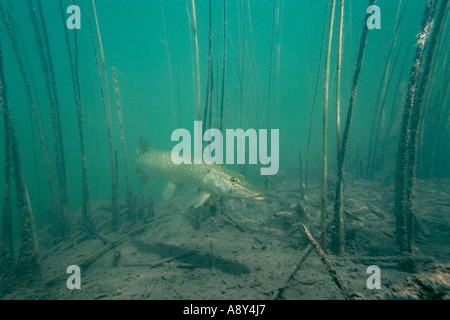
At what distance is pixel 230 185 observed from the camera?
387 centimetres

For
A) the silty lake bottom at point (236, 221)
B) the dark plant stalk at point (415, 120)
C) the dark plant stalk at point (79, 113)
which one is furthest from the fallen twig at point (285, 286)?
the dark plant stalk at point (79, 113)

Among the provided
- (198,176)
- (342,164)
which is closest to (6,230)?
(198,176)

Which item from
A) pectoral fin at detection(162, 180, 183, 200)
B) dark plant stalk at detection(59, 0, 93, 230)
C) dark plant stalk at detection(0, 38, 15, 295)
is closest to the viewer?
dark plant stalk at detection(0, 38, 15, 295)

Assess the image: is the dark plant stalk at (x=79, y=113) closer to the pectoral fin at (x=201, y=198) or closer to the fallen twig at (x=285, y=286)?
the pectoral fin at (x=201, y=198)

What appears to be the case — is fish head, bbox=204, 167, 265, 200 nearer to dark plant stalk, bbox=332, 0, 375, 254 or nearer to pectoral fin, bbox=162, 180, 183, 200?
dark plant stalk, bbox=332, 0, 375, 254

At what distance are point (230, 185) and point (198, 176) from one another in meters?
1.12

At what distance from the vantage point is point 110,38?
65.0 m

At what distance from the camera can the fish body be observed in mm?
3783

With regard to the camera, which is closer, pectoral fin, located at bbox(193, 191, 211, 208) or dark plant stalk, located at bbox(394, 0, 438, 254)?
dark plant stalk, located at bbox(394, 0, 438, 254)

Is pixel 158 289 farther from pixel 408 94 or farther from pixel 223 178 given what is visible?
pixel 408 94

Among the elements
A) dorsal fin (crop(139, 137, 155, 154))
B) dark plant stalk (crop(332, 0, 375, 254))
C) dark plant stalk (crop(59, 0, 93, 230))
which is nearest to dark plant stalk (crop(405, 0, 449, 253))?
dark plant stalk (crop(332, 0, 375, 254))

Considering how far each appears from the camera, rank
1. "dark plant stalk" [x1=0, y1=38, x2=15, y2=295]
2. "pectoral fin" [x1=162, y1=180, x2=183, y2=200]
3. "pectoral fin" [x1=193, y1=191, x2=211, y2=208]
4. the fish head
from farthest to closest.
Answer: "pectoral fin" [x1=162, y1=180, x2=183, y2=200], "pectoral fin" [x1=193, y1=191, x2=211, y2=208], the fish head, "dark plant stalk" [x1=0, y1=38, x2=15, y2=295]

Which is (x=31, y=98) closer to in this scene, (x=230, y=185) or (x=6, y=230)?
(x=6, y=230)

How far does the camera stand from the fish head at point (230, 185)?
3.60 m
